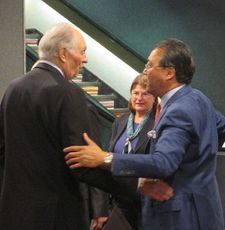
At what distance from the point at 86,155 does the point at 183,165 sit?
16.4 inches

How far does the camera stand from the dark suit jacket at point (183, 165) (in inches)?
96.6

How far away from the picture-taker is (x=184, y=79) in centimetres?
271

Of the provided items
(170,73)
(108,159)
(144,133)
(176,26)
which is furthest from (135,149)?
(176,26)

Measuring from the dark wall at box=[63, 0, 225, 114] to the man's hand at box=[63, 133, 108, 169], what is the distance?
4.44m

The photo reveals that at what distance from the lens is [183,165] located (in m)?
2.57

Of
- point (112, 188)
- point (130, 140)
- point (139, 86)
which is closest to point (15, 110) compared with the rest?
point (112, 188)

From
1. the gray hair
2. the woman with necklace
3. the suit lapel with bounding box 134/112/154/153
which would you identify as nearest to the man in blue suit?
the gray hair

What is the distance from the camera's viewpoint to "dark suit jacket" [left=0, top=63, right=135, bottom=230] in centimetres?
256

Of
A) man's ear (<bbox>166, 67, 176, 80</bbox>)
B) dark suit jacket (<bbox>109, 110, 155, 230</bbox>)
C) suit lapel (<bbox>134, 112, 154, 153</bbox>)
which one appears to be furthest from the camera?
suit lapel (<bbox>134, 112, 154, 153</bbox>)

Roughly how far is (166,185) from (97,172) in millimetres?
304

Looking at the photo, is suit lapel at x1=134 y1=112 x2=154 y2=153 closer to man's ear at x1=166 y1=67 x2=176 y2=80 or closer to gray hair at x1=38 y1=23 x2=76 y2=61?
man's ear at x1=166 y1=67 x2=176 y2=80

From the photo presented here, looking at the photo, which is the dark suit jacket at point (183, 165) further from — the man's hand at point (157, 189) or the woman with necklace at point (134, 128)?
the woman with necklace at point (134, 128)

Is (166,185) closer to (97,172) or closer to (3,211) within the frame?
(97,172)

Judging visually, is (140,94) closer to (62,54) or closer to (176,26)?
(62,54)
